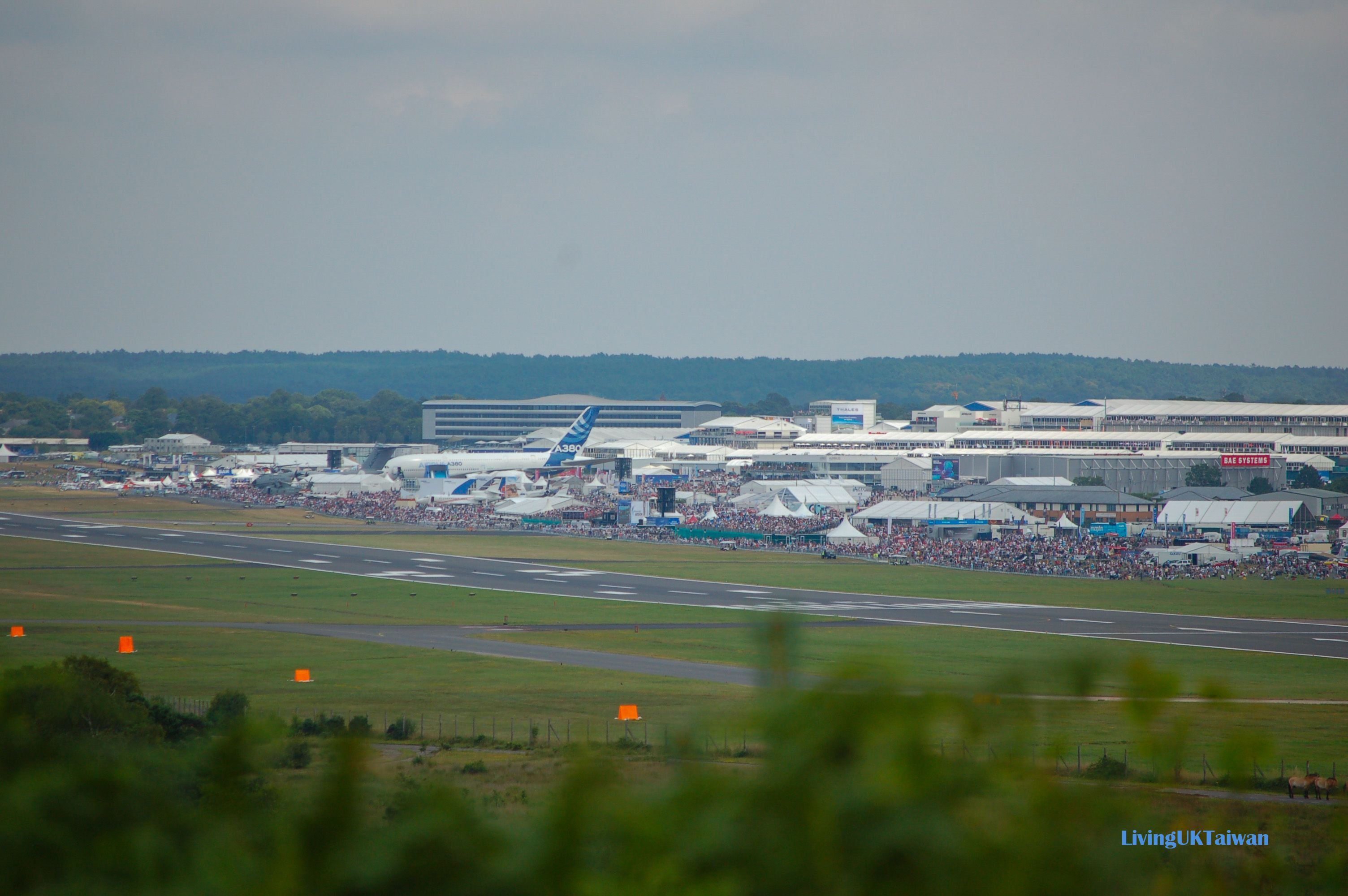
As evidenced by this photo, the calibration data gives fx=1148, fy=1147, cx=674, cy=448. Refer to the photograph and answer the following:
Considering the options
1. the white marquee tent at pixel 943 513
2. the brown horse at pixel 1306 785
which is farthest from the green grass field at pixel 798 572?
the brown horse at pixel 1306 785

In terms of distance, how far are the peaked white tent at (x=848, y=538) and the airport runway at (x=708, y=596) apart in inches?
759

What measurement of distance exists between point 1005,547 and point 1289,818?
59.5 metres

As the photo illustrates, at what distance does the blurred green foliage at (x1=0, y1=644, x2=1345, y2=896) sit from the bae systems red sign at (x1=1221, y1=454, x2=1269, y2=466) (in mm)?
121155

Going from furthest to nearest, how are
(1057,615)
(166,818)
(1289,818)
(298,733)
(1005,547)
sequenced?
(1005,547) < (1057,615) < (298,733) < (1289,818) < (166,818)

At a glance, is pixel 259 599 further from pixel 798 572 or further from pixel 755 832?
pixel 755 832

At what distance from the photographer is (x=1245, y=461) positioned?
112 meters

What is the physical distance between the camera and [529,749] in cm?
2439

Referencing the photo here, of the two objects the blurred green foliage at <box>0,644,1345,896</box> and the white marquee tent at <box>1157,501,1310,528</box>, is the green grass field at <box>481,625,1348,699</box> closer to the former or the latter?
the blurred green foliage at <box>0,644,1345,896</box>

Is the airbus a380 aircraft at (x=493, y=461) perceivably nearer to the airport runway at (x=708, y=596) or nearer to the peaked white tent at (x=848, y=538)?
the airport runway at (x=708, y=596)

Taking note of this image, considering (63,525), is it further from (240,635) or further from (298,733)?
(298,733)

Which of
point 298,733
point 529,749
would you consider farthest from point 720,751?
point 529,749

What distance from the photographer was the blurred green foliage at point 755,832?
298 cm

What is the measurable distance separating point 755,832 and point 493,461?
434ft

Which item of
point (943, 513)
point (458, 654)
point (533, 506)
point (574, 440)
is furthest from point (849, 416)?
point (458, 654)
